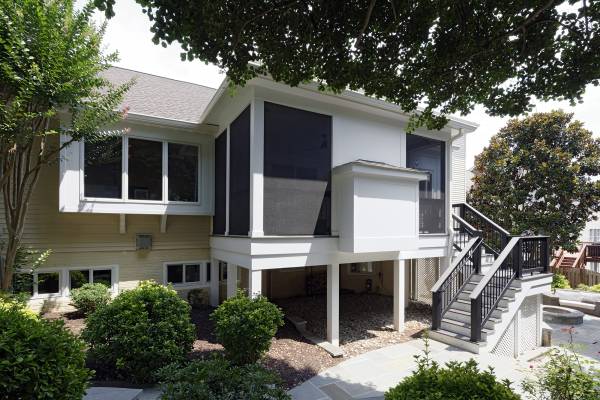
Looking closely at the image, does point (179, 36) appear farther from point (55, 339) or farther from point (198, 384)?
point (198, 384)

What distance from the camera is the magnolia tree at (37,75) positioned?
16.3ft

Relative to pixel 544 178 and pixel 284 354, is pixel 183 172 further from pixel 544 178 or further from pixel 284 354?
pixel 544 178

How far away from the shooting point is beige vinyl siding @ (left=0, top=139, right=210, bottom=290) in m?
7.47

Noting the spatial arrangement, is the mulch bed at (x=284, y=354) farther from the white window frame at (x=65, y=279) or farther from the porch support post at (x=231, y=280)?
the porch support post at (x=231, y=280)

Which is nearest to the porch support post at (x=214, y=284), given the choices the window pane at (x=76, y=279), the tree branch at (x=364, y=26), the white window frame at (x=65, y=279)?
the white window frame at (x=65, y=279)

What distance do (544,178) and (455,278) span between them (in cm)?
787

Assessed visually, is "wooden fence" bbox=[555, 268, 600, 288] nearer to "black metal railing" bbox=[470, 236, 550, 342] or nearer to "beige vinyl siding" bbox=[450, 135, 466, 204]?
"beige vinyl siding" bbox=[450, 135, 466, 204]

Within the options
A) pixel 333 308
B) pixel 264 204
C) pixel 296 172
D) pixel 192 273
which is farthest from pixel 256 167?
pixel 192 273

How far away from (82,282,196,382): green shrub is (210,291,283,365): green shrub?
55cm

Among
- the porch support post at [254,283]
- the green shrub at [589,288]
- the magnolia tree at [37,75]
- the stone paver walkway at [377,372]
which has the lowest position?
the green shrub at [589,288]

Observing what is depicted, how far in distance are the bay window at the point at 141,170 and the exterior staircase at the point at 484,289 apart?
7196 millimetres

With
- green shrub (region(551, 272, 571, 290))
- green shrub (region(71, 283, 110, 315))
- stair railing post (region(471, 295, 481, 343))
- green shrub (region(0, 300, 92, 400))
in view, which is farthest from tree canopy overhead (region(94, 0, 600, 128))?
green shrub (region(551, 272, 571, 290))

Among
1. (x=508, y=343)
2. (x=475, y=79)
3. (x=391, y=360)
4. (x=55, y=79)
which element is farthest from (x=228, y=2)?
(x=508, y=343)

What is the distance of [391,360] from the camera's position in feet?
19.7
